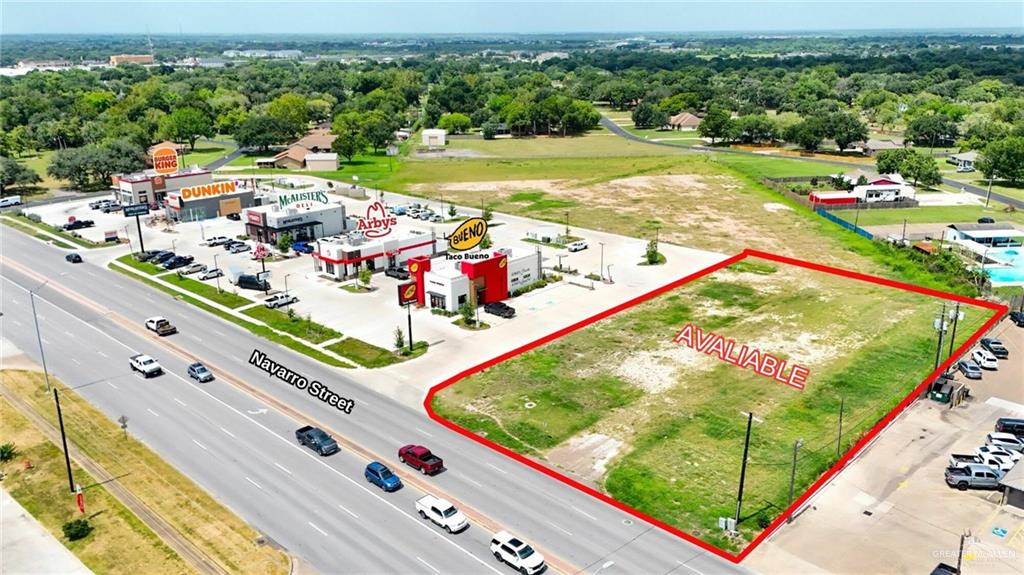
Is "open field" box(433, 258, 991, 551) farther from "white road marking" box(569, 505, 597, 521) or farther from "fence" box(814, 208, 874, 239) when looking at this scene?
"fence" box(814, 208, 874, 239)

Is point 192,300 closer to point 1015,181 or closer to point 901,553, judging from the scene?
point 901,553

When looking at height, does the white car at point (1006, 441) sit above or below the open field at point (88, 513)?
below

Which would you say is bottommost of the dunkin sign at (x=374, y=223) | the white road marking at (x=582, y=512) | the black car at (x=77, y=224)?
the white road marking at (x=582, y=512)

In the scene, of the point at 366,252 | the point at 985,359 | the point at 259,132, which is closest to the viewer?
the point at 985,359

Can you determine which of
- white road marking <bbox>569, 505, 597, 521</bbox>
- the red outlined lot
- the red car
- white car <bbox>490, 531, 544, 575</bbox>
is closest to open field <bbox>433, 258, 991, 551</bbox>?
the red outlined lot

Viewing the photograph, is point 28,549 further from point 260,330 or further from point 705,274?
point 705,274

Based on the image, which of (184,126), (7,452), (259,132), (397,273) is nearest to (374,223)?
(397,273)

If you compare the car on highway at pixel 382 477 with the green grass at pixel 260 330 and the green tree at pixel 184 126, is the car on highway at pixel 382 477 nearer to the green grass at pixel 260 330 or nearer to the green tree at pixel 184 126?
the green grass at pixel 260 330

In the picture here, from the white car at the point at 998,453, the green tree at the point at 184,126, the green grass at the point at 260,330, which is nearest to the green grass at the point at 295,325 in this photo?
the green grass at the point at 260,330
